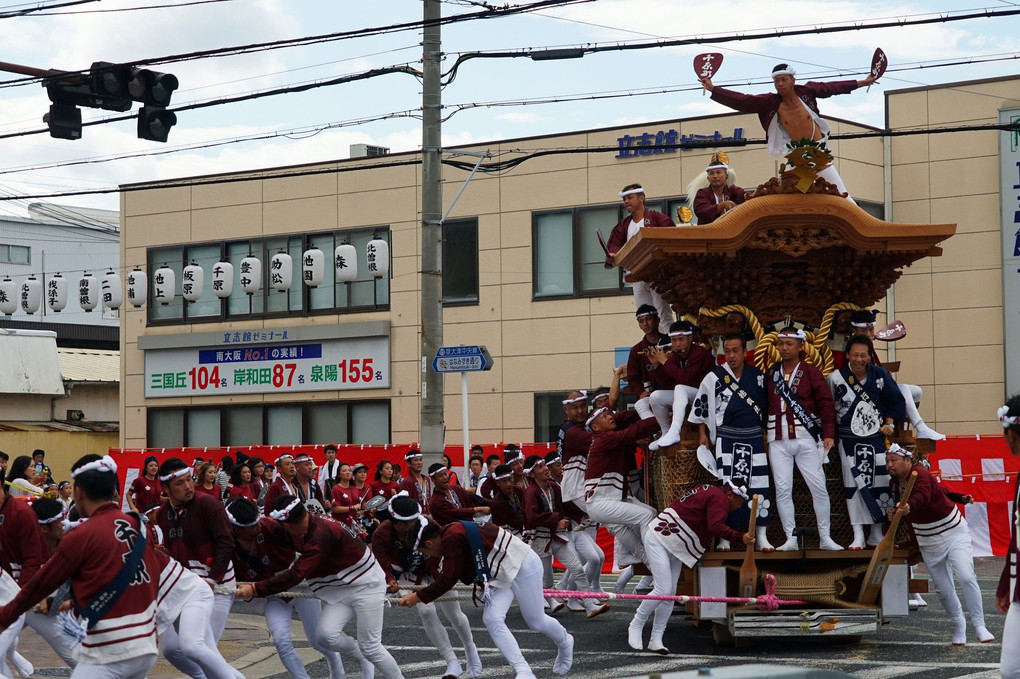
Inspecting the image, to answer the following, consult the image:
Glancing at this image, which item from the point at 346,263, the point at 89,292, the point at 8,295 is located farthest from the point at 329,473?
the point at 8,295

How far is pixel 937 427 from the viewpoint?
2634cm

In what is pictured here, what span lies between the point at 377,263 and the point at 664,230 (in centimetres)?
1592

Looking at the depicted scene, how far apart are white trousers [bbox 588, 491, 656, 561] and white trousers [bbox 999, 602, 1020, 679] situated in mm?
5978

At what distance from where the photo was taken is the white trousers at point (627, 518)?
12906 mm

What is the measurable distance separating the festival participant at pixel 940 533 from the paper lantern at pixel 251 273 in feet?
67.7

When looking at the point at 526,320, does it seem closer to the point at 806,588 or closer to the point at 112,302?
the point at 112,302

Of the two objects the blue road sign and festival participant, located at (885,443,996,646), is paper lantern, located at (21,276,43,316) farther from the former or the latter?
festival participant, located at (885,443,996,646)

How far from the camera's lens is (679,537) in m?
11.6

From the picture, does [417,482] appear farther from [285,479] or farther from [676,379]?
[676,379]

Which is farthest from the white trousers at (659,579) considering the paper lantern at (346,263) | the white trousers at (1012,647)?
the paper lantern at (346,263)

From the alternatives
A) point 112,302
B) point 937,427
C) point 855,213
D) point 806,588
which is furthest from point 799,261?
point 112,302

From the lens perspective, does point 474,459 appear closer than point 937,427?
Yes

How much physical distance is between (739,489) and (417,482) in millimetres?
6697

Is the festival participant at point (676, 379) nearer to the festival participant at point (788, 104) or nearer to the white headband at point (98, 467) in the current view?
the festival participant at point (788, 104)
